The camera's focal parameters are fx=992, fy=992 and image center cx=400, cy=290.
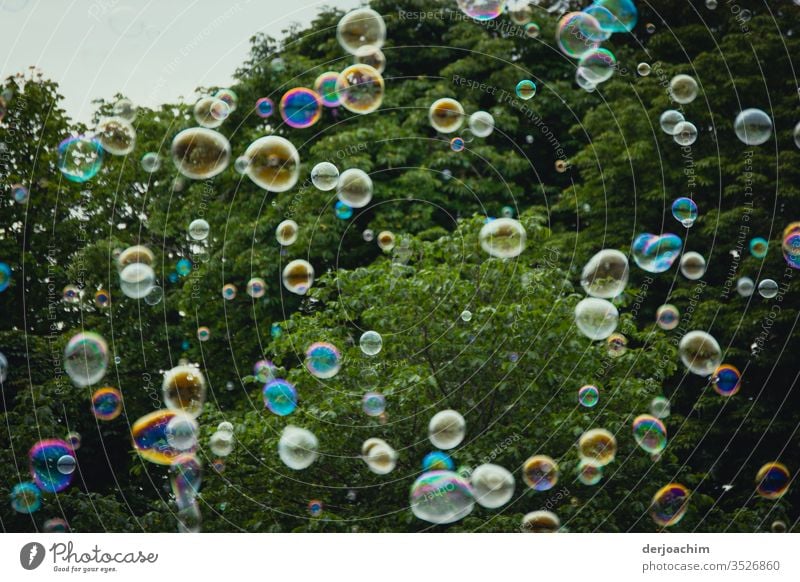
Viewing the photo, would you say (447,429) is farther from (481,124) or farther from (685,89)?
(685,89)

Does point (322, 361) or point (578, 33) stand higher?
point (578, 33)

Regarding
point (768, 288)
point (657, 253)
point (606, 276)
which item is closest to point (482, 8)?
point (606, 276)

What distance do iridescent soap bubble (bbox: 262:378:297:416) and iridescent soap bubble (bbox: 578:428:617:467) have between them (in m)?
3.05

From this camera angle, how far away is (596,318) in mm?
10070

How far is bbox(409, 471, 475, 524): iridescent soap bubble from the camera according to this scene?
9750 millimetres

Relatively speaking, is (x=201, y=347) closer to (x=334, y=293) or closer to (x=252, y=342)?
(x=252, y=342)

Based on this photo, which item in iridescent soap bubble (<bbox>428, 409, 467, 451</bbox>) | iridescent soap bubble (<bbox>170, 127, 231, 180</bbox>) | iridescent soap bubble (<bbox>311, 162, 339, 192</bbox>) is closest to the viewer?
iridescent soap bubble (<bbox>428, 409, 467, 451</bbox>)

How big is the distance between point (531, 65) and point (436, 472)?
10.7m

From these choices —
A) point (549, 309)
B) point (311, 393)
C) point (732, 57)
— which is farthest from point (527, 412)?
point (732, 57)

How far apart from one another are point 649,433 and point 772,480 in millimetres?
3701

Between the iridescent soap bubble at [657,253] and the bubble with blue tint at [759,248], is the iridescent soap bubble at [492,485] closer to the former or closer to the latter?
the iridescent soap bubble at [657,253]

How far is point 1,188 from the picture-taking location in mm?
14430

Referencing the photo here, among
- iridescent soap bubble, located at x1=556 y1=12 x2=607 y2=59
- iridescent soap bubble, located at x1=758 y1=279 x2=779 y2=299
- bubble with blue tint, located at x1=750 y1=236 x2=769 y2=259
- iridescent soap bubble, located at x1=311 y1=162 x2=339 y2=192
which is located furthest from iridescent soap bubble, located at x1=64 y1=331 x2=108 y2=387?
bubble with blue tint, located at x1=750 y1=236 x2=769 y2=259

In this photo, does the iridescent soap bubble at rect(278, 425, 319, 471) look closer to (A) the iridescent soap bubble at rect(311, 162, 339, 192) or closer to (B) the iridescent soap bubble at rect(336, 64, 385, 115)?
(A) the iridescent soap bubble at rect(311, 162, 339, 192)
